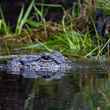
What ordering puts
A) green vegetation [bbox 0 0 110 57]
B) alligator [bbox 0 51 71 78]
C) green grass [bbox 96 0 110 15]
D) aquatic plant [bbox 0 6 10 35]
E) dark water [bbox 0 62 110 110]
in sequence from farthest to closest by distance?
aquatic plant [bbox 0 6 10 35] < green grass [bbox 96 0 110 15] < green vegetation [bbox 0 0 110 57] < alligator [bbox 0 51 71 78] < dark water [bbox 0 62 110 110]

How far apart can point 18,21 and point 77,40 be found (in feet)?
4.37

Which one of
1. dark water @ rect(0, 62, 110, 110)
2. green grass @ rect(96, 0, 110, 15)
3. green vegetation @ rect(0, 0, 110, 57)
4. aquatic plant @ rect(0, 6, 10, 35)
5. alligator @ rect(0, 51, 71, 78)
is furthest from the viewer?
aquatic plant @ rect(0, 6, 10, 35)

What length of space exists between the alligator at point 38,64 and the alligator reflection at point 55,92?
425 mm

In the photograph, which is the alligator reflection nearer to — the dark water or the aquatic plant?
the dark water

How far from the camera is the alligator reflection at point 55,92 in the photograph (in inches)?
205

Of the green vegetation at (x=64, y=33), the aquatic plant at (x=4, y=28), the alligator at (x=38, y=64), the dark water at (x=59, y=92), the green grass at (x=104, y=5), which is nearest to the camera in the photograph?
the dark water at (x=59, y=92)

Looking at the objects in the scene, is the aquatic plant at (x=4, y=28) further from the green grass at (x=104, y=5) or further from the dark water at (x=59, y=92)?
the dark water at (x=59, y=92)

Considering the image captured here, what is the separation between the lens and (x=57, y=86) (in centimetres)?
626

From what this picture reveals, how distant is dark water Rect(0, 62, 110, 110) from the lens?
520 cm

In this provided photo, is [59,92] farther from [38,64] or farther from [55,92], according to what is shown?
[38,64]

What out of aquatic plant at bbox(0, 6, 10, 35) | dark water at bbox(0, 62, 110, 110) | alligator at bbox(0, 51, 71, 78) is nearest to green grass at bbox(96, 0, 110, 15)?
aquatic plant at bbox(0, 6, 10, 35)

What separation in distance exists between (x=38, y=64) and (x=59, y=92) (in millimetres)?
1949

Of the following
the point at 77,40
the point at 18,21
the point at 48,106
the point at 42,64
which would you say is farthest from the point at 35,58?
the point at 48,106

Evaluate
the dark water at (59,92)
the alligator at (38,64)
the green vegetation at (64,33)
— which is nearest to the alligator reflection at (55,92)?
the dark water at (59,92)
